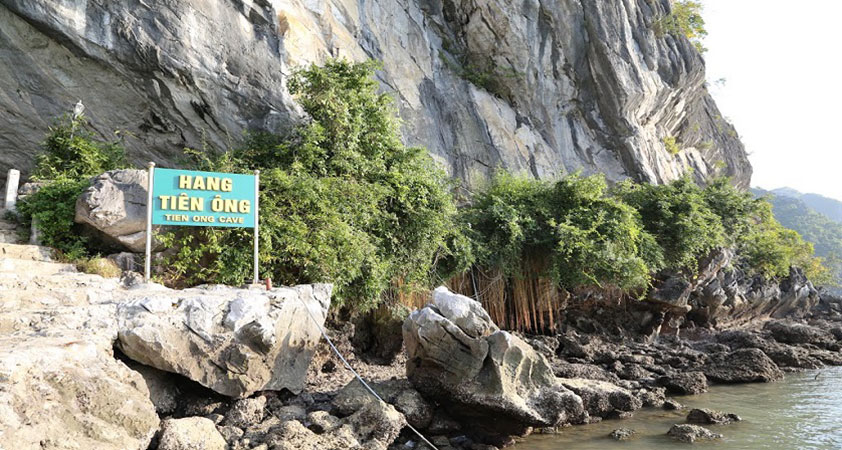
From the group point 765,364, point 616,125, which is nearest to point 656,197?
point 765,364

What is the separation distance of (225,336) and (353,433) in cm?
180

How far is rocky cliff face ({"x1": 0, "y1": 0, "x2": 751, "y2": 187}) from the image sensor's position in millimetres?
10297

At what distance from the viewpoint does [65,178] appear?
26.2ft

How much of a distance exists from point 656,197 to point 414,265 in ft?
25.9

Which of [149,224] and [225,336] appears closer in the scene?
[225,336]

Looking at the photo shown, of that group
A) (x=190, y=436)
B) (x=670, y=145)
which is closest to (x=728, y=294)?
(x=670, y=145)

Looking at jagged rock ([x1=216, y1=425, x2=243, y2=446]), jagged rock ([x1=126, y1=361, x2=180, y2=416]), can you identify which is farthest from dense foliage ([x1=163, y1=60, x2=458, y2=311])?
jagged rock ([x1=216, y1=425, x2=243, y2=446])

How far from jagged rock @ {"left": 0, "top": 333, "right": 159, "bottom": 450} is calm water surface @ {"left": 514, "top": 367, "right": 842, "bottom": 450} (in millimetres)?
4315

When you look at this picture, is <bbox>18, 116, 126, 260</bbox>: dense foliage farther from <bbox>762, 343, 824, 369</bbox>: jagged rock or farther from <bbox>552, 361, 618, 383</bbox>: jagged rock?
<bbox>762, 343, 824, 369</bbox>: jagged rock

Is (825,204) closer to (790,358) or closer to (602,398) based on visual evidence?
(790,358)

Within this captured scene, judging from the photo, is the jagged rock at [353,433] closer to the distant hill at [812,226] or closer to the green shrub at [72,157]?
the green shrub at [72,157]

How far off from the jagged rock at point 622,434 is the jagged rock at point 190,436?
4.76 metres

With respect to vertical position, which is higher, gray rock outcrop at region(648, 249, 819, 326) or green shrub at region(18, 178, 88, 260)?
green shrub at region(18, 178, 88, 260)

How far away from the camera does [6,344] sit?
441 centimetres
